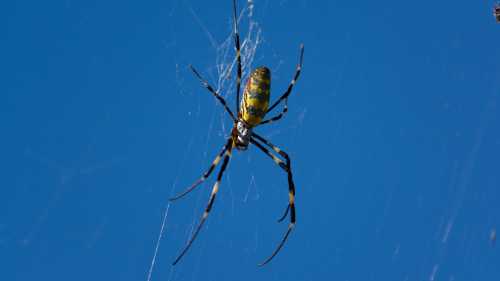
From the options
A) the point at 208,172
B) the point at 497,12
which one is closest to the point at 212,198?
the point at 208,172

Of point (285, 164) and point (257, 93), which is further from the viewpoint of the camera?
point (285, 164)

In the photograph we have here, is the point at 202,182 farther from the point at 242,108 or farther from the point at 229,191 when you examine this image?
the point at 242,108

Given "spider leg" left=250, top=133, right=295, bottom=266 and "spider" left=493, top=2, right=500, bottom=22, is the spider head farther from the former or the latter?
"spider" left=493, top=2, right=500, bottom=22

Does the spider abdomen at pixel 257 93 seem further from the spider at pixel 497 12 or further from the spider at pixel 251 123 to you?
the spider at pixel 497 12

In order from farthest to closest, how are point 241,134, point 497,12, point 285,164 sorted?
point 285,164
point 241,134
point 497,12

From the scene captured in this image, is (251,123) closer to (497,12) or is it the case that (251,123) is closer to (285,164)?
(285,164)

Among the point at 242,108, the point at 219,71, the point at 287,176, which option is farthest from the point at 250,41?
the point at 287,176

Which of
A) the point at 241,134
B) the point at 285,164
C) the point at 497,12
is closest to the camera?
the point at 497,12
